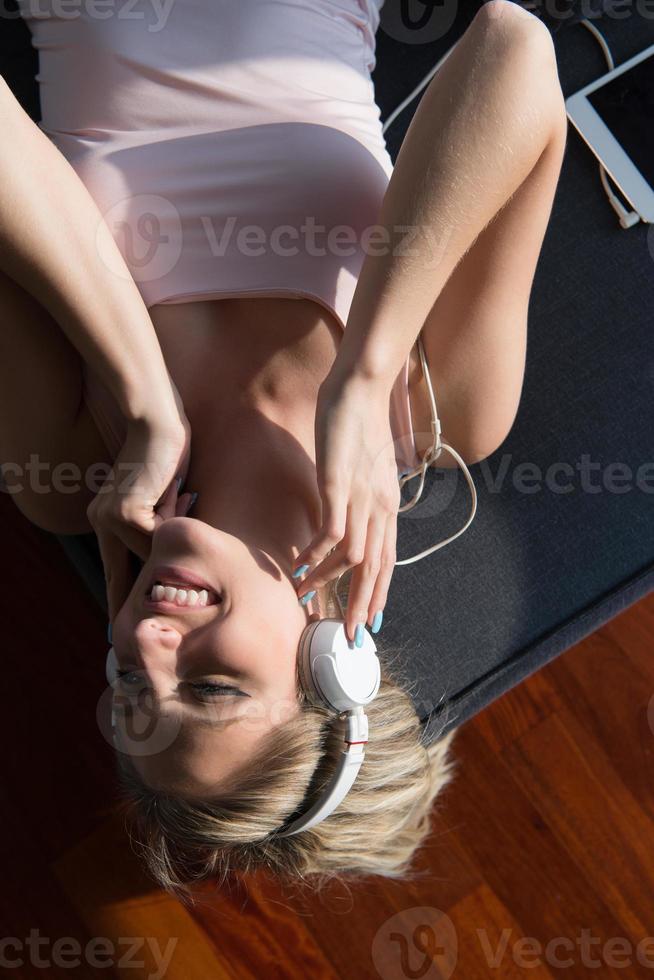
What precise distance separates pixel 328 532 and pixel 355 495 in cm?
8

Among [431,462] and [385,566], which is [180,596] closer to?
[385,566]

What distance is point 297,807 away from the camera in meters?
1.00

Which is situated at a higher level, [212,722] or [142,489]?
[142,489]

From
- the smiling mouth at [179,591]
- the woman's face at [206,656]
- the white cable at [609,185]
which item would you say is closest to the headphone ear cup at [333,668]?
the woman's face at [206,656]

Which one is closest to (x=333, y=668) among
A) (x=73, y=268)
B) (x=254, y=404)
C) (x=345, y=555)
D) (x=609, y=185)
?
(x=345, y=555)

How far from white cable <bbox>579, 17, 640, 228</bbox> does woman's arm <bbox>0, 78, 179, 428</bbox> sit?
848 millimetres

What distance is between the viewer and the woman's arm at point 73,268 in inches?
36.7

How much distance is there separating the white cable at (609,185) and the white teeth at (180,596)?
3.26 ft

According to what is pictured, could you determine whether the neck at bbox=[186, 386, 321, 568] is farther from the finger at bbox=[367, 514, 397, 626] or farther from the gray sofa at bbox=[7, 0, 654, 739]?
the gray sofa at bbox=[7, 0, 654, 739]

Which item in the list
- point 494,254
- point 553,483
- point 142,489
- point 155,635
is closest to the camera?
point 155,635

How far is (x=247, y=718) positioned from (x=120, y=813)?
73cm

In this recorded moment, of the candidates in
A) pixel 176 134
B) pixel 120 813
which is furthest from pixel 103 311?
pixel 120 813

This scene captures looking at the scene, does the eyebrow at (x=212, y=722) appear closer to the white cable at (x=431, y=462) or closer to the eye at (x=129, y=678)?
the eye at (x=129, y=678)

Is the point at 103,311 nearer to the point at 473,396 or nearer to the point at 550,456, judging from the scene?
the point at 473,396
